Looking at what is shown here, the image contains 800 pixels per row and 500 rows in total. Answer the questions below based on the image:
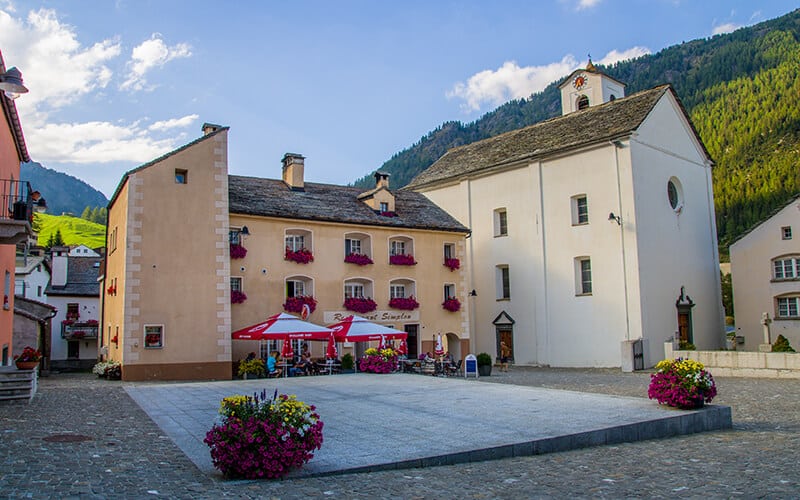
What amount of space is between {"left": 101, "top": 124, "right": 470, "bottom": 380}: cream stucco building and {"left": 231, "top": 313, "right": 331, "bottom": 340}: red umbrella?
1916 mm

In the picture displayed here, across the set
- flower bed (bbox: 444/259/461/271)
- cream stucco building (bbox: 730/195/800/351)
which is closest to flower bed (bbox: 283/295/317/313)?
flower bed (bbox: 444/259/461/271)

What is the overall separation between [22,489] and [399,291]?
2428cm

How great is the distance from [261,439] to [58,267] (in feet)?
157

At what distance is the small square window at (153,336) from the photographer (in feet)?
76.2

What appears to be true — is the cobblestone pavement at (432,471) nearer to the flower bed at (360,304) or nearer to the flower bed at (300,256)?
the flower bed at (300,256)

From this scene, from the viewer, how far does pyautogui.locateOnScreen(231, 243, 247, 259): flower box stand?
25.6m

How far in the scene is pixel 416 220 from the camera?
31.9m

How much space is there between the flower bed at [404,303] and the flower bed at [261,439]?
71.4 ft

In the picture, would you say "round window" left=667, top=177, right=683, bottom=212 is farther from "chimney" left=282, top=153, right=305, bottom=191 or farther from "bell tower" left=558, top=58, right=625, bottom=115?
"chimney" left=282, top=153, right=305, bottom=191

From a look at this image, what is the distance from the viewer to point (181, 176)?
24672 millimetres

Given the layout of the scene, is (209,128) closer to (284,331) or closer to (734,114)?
(284,331)

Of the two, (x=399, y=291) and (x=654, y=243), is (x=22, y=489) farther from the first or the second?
(x=654, y=243)

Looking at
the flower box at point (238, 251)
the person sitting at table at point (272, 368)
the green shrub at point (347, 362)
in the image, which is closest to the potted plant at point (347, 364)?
the green shrub at point (347, 362)

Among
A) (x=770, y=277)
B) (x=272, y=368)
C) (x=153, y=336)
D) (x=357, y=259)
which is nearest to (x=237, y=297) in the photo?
(x=153, y=336)
